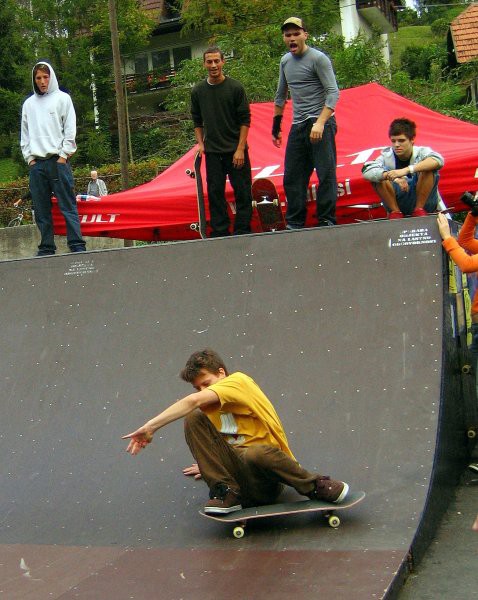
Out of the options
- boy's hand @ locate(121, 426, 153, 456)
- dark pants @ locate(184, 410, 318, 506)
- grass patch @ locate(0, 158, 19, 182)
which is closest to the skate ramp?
dark pants @ locate(184, 410, 318, 506)

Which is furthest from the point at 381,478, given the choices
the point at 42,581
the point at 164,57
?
the point at 164,57

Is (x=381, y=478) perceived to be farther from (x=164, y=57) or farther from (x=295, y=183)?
(x=164, y=57)

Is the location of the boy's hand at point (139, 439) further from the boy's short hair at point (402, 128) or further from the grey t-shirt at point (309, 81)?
the grey t-shirt at point (309, 81)

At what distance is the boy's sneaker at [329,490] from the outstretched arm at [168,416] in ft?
2.19

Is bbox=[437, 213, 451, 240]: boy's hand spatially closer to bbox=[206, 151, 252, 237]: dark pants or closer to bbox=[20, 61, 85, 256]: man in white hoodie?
bbox=[206, 151, 252, 237]: dark pants

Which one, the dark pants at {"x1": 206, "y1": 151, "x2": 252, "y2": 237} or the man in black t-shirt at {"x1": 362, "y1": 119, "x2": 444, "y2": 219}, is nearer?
the man in black t-shirt at {"x1": 362, "y1": 119, "x2": 444, "y2": 219}

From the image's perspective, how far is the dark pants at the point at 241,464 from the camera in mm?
4445

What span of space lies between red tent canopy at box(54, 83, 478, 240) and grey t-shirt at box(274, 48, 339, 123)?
3.42ft

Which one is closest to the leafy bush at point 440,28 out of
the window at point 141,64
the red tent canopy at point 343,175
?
the window at point 141,64

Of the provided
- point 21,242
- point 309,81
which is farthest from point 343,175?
point 21,242

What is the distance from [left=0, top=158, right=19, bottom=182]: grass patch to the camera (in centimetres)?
3409

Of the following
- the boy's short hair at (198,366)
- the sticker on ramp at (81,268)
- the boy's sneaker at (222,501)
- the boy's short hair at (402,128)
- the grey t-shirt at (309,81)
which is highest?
the grey t-shirt at (309,81)

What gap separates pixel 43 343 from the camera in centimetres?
654

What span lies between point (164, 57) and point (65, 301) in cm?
3858
